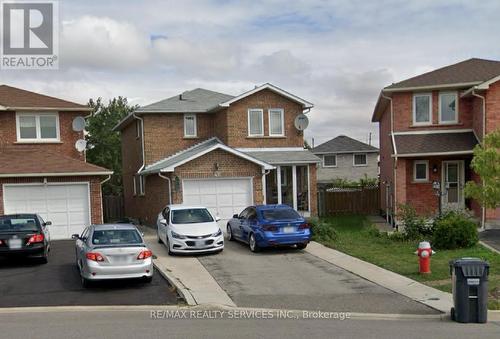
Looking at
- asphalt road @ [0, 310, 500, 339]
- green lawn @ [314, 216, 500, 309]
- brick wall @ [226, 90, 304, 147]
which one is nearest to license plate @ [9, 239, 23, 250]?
asphalt road @ [0, 310, 500, 339]

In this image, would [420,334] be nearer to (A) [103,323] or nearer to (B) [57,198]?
(A) [103,323]

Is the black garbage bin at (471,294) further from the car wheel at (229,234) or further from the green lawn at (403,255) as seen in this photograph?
the car wheel at (229,234)

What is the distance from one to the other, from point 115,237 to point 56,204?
32.2ft

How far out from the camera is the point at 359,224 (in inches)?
987

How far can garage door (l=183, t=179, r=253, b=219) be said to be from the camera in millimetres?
23016

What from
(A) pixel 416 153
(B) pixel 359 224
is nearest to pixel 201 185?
(B) pixel 359 224

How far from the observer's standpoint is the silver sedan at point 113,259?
1238 centimetres

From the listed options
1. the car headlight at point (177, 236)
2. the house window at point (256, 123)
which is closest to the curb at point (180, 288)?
the car headlight at point (177, 236)

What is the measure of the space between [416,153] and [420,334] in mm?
15693

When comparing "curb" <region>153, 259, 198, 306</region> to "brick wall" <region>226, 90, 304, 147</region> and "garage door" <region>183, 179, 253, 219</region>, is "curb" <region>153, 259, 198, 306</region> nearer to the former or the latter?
"garage door" <region>183, 179, 253, 219</region>

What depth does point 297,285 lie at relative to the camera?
12.9 meters

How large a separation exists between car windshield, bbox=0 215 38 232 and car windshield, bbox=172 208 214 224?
420 cm

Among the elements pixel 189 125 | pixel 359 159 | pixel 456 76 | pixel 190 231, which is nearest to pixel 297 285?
pixel 190 231

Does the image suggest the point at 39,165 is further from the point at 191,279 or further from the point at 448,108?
the point at 448,108
